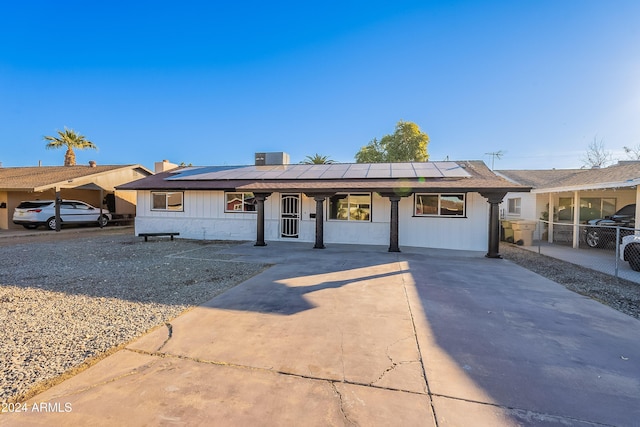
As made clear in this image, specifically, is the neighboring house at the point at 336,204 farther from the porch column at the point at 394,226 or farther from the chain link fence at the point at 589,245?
the chain link fence at the point at 589,245

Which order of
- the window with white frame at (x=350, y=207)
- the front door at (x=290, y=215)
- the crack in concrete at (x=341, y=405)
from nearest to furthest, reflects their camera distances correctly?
the crack in concrete at (x=341, y=405) < the window with white frame at (x=350, y=207) < the front door at (x=290, y=215)

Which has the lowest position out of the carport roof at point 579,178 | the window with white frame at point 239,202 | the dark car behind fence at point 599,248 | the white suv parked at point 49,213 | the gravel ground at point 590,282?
the gravel ground at point 590,282

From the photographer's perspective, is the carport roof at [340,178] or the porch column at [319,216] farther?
the porch column at [319,216]

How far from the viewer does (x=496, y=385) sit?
2641 mm

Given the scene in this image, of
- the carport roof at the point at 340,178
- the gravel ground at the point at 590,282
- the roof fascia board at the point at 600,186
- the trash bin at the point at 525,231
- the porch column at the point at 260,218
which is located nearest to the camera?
the gravel ground at the point at 590,282

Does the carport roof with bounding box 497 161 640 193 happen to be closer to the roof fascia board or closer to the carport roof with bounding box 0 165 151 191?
the roof fascia board

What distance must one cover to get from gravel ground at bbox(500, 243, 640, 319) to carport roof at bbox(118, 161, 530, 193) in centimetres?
240

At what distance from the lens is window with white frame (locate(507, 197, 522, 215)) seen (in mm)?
16547

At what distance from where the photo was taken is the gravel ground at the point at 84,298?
300 cm

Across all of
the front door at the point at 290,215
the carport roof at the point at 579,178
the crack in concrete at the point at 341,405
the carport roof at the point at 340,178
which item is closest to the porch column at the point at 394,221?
the carport roof at the point at 340,178

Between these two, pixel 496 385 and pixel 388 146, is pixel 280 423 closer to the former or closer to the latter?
pixel 496 385

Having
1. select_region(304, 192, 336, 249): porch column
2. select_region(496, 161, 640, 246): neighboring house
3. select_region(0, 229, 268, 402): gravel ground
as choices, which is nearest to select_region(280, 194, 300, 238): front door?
select_region(304, 192, 336, 249): porch column

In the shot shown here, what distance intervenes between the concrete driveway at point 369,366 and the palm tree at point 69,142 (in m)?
29.2

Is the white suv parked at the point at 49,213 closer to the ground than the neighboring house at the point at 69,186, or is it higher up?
closer to the ground
